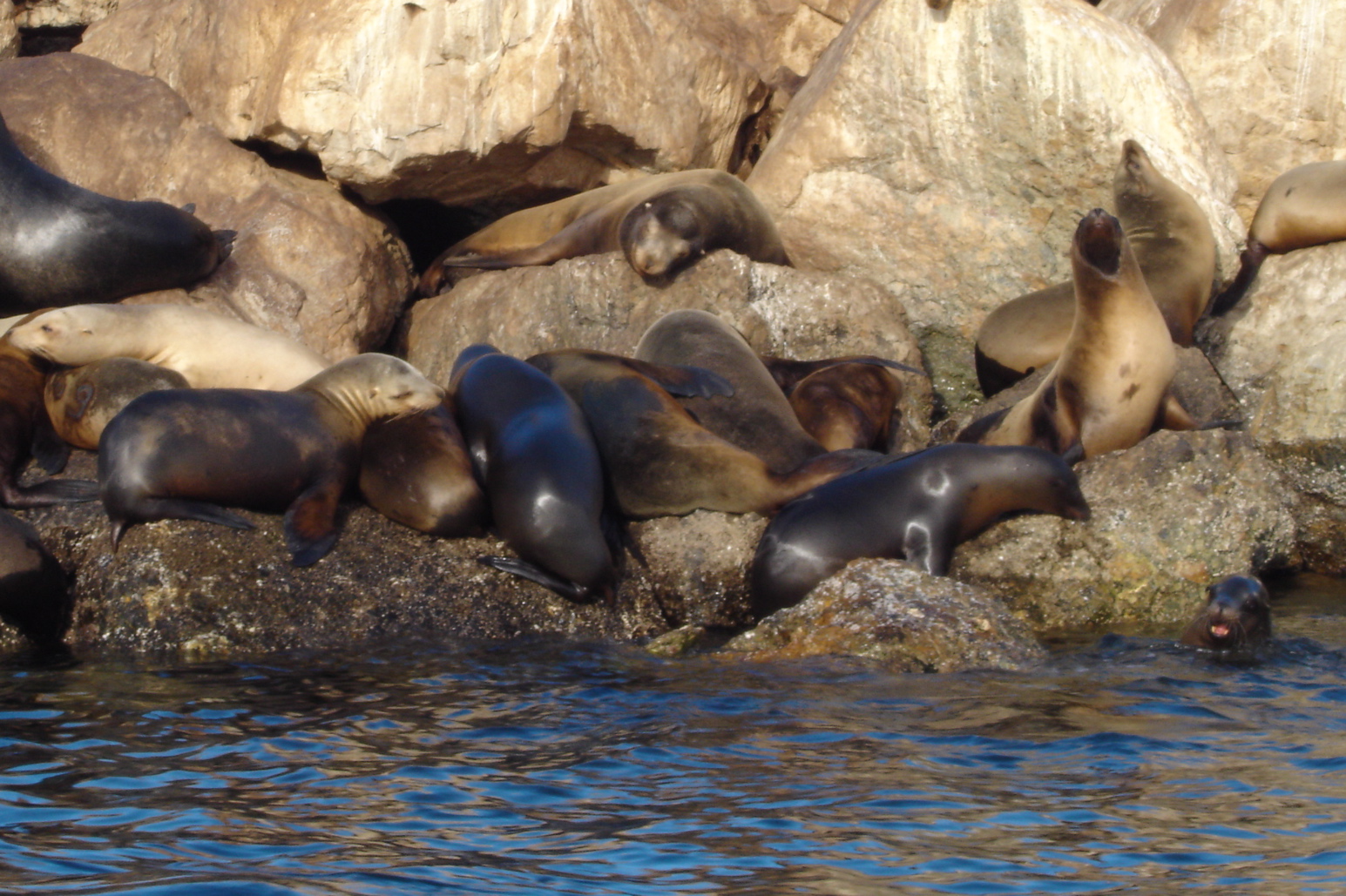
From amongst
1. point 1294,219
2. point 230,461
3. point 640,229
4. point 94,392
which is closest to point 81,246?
point 94,392

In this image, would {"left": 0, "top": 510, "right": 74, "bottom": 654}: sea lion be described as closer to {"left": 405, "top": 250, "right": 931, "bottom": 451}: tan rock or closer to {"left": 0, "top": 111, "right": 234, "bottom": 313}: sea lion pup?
{"left": 0, "top": 111, "right": 234, "bottom": 313}: sea lion pup

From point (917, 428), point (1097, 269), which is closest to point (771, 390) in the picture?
point (917, 428)

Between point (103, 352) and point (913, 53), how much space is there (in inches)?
202

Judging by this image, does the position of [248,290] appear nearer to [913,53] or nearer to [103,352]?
[103,352]

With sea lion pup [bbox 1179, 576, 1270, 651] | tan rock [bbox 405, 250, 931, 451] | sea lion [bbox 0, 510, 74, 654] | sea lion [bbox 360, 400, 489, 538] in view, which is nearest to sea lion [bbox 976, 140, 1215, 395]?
tan rock [bbox 405, 250, 931, 451]

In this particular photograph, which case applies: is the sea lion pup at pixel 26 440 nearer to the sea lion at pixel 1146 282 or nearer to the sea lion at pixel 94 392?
the sea lion at pixel 94 392

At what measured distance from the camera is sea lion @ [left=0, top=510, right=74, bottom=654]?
5.29 m

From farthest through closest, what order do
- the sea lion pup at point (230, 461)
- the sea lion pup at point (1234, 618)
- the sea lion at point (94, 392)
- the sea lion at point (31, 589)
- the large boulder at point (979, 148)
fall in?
the large boulder at point (979, 148)
the sea lion at point (94, 392)
the sea lion pup at point (230, 461)
the sea lion at point (31, 589)
the sea lion pup at point (1234, 618)

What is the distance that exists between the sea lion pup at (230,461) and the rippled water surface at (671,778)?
0.88 meters

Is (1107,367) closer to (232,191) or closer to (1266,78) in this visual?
(1266,78)

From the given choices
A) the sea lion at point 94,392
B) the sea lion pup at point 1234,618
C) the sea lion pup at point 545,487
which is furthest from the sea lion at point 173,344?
the sea lion pup at point 1234,618

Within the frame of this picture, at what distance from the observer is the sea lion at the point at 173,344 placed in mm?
7145

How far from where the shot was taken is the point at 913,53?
30.5ft

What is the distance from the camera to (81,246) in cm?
843
